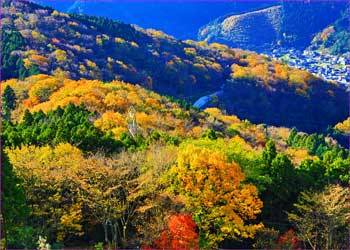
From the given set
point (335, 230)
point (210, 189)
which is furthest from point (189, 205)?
point (335, 230)

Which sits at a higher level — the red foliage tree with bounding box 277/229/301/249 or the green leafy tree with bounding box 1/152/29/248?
the green leafy tree with bounding box 1/152/29/248

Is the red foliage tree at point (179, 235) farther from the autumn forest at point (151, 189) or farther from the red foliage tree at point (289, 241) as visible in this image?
the red foliage tree at point (289, 241)

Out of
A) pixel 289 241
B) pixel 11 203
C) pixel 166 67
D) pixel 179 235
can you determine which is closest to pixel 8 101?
pixel 11 203

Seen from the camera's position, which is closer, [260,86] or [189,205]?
[189,205]

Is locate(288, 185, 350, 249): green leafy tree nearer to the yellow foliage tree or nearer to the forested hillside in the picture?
the forested hillside

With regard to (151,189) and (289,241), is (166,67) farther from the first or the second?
(151,189)

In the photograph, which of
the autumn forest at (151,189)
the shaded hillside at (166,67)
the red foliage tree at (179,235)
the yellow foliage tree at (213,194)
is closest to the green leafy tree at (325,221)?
the autumn forest at (151,189)

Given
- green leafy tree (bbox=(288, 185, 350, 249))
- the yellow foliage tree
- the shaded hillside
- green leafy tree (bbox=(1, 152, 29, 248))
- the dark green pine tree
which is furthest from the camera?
the shaded hillside

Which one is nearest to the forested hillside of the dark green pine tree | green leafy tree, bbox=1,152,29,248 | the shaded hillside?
green leafy tree, bbox=1,152,29,248

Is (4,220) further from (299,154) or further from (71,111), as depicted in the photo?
(299,154)
